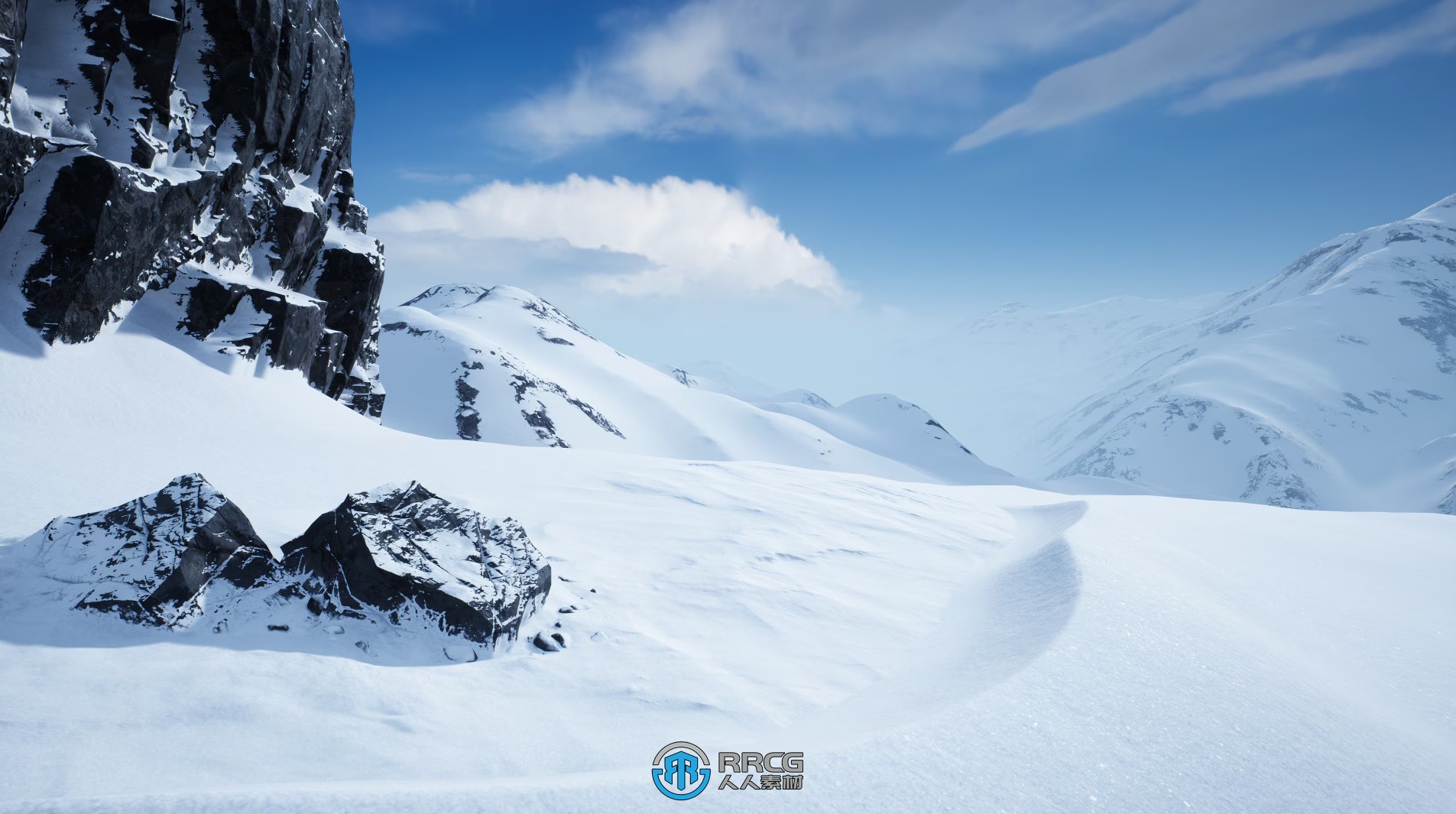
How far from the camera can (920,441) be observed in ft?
488

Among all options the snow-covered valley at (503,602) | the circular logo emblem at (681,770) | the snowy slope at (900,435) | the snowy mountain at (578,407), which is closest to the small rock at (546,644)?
the snow-covered valley at (503,602)

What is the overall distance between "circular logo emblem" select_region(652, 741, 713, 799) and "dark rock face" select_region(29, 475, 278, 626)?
4509mm

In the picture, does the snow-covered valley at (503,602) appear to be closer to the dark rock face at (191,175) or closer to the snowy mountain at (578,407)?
the dark rock face at (191,175)

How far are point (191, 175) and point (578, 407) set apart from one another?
266 feet

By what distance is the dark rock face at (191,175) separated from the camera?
1321 centimetres

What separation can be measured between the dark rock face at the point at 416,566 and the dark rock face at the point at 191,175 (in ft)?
36.7

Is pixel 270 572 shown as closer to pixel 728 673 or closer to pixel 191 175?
pixel 728 673

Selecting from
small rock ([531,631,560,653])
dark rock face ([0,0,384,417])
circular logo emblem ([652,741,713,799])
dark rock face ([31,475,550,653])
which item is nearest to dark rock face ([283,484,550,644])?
dark rock face ([31,475,550,653])

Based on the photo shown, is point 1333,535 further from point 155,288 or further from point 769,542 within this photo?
point 155,288

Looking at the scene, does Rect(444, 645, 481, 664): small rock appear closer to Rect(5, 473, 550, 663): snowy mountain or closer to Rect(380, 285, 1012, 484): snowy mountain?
Rect(5, 473, 550, 663): snowy mountain

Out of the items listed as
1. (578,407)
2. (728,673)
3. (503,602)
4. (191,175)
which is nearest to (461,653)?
(503,602)

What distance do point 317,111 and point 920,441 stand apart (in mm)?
140416

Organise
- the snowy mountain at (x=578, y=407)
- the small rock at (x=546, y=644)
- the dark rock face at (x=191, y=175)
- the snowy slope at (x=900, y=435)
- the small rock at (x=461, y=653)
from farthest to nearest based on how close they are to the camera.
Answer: the snowy slope at (x=900, y=435), the snowy mountain at (x=578, y=407), the dark rock face at (x=191, y=175), the small rock at (x=546, y=644), the small rock at (x=461, y=653)

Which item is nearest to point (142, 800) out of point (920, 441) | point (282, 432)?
point (282, 432)
